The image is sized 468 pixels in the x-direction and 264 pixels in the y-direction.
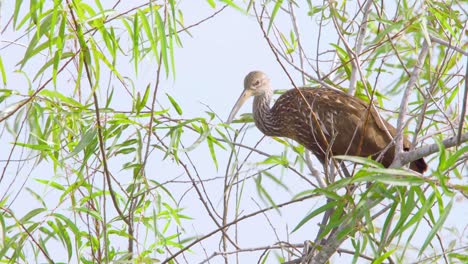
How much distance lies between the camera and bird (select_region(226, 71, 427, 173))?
4.38m

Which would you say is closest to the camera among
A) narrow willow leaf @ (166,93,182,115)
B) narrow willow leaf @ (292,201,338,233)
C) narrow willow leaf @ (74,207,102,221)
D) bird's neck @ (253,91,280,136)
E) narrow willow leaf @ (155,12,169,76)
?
narrow willow leaf @ (155,12,169,76)

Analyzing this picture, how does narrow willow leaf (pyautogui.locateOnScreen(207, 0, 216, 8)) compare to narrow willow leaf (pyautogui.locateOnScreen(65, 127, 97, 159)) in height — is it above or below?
above

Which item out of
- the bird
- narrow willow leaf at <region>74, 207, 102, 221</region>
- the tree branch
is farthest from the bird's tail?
narrow willow leaf at <region>74, 207, 102, 221</region>

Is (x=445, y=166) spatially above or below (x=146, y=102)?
below

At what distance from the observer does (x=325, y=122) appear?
459cm

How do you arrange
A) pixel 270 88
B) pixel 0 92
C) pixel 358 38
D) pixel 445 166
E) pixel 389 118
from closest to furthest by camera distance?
pixel 445 166
pixel 0 92
pixel 358 38
pixel 389 118
pixel 270 88

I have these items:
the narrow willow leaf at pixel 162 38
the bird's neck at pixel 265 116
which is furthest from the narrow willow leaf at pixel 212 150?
the bird's neck at pixel 265 116

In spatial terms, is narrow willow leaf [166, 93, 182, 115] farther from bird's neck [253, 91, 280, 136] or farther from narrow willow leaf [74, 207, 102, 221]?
bird's neck [253, 91, 280, 136]

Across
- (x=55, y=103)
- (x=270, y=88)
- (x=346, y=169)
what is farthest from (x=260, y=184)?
(x=270, y=88)

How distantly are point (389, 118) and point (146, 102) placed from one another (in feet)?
5.01

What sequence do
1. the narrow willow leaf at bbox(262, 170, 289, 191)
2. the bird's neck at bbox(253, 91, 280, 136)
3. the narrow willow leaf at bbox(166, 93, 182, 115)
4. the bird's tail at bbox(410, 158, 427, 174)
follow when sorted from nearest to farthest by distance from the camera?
the narrow willow leaf at bbox(262, 170, 289, 191) < the narrow willow leaf at bbox(166, 93, 182, 115) < the bird's tail at bbox(410, 158, 427, 174) < the bird's neck at bbox(253, 91, 280, 136)

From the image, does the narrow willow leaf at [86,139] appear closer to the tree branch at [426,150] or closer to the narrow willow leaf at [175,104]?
the narrow willow leaf at [175,104]

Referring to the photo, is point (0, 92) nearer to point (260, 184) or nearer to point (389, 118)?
point (260, 184)

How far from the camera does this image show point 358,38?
3836 mm
